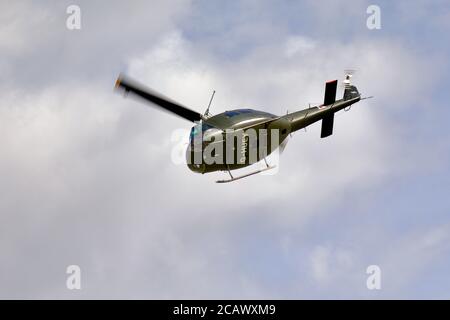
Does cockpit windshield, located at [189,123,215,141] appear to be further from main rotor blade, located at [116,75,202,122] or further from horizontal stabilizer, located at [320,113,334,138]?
horizontal stabilizer, located at [320,113,334,138]

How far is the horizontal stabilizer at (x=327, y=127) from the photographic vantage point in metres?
72.9

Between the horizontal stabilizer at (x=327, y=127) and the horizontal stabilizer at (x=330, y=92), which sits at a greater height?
the horizontal stabilizer at (x=330, y=92)

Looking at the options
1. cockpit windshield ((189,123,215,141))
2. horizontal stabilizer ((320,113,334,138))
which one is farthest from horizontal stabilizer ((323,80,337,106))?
cockpit windshield ((189,123,215,141))

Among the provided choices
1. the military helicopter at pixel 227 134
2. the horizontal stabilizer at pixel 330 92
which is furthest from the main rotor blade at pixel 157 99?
the horizontal stabilizer at pixel 330 92

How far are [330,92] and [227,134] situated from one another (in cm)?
1396

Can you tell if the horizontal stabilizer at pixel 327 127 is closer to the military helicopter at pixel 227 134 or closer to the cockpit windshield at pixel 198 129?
the military helicopter at pixel 227 134

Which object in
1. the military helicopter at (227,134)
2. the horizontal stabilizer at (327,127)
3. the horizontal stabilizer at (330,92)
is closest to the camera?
the military helicopter at (227,134)

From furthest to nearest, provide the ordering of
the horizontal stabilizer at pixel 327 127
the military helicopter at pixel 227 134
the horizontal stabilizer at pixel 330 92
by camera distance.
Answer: the horizontal stabilizer at pixel 327 127 → the horizontal stabilizer at pixel 330 92 → the military helicopter at pixel 227 134

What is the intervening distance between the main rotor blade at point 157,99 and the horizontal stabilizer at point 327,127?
14.8 m

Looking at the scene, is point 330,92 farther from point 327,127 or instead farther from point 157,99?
point 157,99

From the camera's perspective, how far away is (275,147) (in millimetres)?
65938
